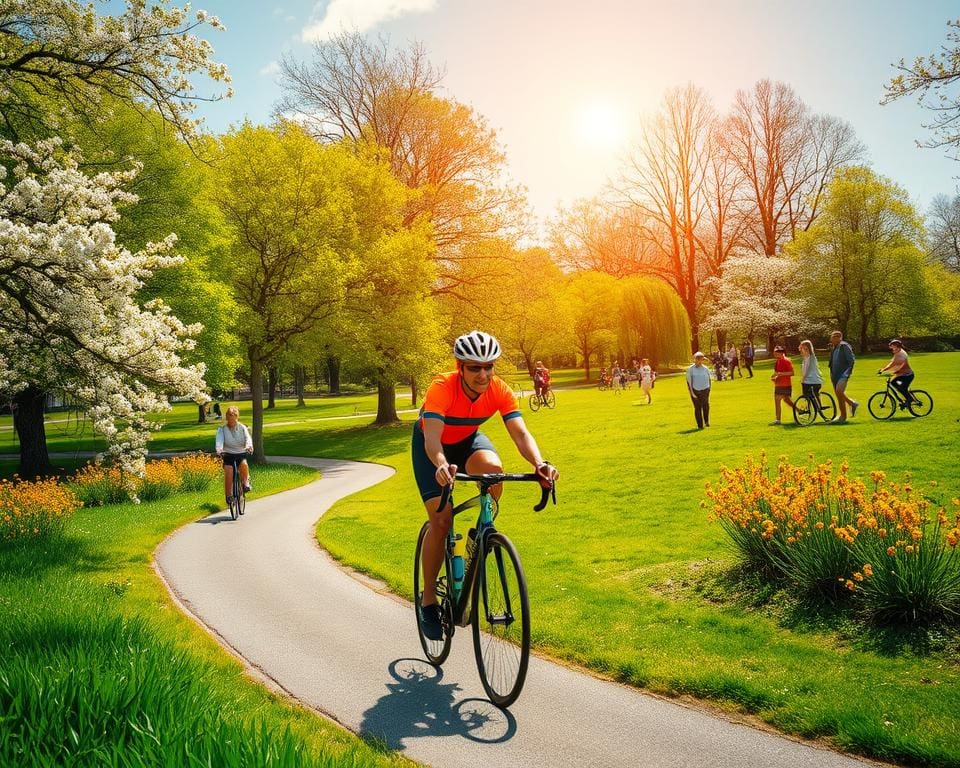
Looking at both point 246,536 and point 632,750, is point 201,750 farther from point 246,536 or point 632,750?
point 246,536

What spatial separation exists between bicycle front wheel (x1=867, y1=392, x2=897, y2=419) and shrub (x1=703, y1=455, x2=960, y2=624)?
37.3 ft

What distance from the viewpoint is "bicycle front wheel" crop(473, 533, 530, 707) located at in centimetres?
477

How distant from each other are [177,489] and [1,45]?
9.30 meters

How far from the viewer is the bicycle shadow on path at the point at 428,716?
14.6 ft

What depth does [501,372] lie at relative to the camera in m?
33.3

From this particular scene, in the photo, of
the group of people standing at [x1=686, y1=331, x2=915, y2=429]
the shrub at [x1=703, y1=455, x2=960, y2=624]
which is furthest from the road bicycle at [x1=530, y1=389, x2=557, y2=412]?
the shrub at [x1=703, y1=455, x2=960, y2=624]

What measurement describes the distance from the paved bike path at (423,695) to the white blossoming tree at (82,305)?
9.66 ft

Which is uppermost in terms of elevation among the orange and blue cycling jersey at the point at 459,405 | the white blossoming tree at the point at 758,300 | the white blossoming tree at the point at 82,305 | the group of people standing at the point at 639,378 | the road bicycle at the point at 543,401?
the white blossoming tree at the point at 758,300

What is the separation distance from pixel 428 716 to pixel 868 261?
169ft

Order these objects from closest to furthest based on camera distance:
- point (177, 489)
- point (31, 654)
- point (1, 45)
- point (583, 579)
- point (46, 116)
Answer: point (31, 654)
point (583, 579)
point (1, 45)
point (46, 116)
point (177, 489)

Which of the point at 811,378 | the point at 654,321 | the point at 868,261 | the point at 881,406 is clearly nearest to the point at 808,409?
the point at 811,378

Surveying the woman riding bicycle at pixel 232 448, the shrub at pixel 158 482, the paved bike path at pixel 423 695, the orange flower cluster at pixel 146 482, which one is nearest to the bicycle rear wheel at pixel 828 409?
the paved bike path at pixel 423 695

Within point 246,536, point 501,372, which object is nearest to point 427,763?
point 246,536

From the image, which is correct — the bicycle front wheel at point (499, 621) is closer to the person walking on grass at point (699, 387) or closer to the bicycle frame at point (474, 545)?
the bicycle frame at point (474, 545)
